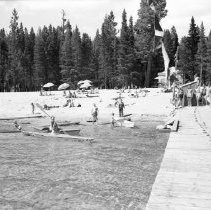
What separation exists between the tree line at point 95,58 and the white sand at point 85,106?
64.0ft

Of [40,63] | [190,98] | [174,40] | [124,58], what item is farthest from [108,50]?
[190,98]

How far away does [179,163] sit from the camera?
898cm

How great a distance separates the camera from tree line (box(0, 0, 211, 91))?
70875 millimetres

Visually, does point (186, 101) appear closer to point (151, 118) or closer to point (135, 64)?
point (151, 118)

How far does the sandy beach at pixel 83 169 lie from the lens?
31.9ft

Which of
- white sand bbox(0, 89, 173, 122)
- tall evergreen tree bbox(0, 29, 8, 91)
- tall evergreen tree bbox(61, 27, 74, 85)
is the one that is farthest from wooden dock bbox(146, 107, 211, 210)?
tall evergreen tree bbox(0, 29, 8, 91)

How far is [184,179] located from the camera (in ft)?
25.2

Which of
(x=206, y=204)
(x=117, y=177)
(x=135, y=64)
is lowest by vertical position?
(x=117, y=177)

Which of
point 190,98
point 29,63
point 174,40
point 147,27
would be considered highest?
point 174,40

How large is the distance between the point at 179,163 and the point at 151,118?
23292mm

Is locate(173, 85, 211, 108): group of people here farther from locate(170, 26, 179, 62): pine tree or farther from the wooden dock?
locate(170, 26, 179, 62): pine tree

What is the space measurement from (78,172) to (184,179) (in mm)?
5880

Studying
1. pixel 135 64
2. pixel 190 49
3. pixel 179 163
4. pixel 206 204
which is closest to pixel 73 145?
pixel 179 163

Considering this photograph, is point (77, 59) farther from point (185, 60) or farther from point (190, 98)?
point (190, 98)
